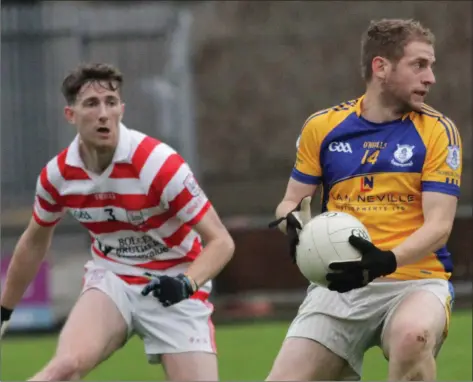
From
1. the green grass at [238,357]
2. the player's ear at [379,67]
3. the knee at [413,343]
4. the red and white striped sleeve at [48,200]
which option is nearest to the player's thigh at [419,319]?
the knee at [413,343]

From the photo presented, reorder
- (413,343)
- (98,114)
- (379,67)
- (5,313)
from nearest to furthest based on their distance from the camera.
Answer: (413,343), (379,67), (98,114), (5,313)

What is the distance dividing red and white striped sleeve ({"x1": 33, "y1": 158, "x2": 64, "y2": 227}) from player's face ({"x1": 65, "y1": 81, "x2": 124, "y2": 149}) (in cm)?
23

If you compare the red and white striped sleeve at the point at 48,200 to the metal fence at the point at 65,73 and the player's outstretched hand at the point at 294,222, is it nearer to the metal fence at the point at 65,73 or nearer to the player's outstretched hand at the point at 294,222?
the player's outstretched hand at the point at 294,222

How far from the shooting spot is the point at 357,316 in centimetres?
554

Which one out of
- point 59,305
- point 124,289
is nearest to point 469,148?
point 59,305

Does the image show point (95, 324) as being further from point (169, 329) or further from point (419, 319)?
point (419, 319)

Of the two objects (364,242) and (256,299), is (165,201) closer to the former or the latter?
(364,242)

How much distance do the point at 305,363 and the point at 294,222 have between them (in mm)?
598

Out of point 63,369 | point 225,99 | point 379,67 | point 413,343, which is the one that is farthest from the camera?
point 225,99

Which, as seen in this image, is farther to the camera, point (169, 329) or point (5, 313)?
point (5, 313)

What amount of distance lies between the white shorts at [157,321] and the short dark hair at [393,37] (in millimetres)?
1442

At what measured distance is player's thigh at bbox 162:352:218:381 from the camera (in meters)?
6.01

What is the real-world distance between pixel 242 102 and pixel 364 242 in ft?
43.3

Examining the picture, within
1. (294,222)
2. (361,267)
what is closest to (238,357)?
(294,222)
